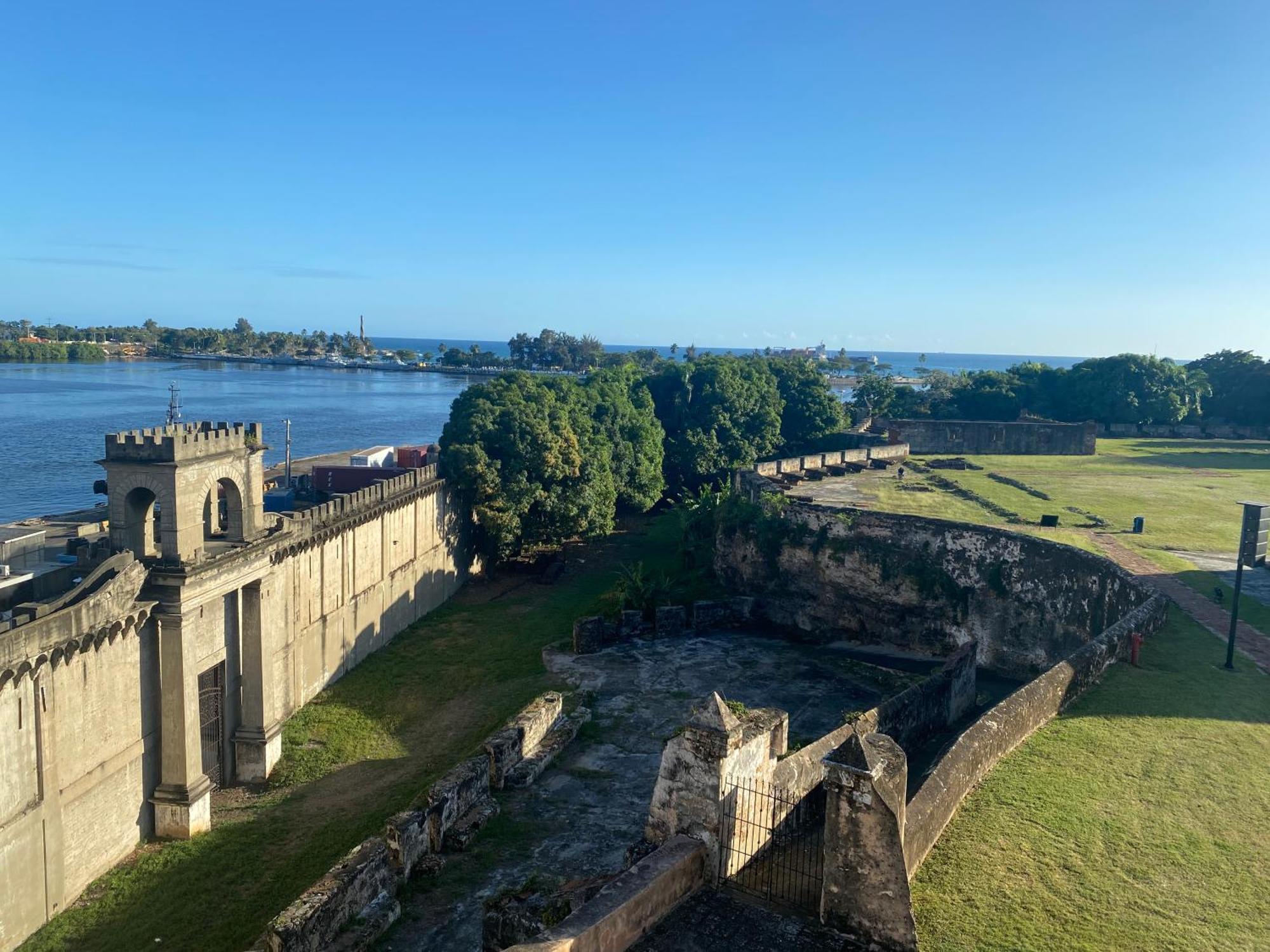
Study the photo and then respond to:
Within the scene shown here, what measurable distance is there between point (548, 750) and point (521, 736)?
1274 millimetres

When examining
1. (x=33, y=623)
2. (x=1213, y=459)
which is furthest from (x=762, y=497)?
(x=1213, y=459)

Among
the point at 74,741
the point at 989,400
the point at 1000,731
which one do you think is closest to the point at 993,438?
the point at 989,400

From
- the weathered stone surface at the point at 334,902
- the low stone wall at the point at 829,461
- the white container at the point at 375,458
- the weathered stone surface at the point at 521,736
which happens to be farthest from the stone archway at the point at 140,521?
the low stone wall at the point at 829,461

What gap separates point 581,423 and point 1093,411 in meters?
36.9

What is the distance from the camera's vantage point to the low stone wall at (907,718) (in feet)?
44.0

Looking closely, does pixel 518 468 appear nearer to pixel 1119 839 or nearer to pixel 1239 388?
pixel 1119 839

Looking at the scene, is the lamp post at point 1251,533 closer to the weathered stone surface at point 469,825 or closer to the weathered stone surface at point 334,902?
the weathered stone surface at point 469,825

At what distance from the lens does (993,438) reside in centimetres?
5228

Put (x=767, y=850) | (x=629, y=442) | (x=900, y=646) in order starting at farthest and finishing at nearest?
(x=629, y=442) → (x=900, y=646) → (x=767, y=850)

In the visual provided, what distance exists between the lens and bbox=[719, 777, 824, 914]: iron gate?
10.9 meters

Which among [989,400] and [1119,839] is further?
[989,400]

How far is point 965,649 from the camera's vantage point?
2219cm

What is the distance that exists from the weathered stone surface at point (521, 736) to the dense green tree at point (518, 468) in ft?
54.5

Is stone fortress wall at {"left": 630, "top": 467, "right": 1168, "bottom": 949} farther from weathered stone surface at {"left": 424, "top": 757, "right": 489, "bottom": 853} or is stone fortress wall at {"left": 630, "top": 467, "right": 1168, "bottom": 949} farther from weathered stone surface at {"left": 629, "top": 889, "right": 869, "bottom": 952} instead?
weathered stone surface at {"left": 424, "top": 757, "right": 489, "bottom": 853}
